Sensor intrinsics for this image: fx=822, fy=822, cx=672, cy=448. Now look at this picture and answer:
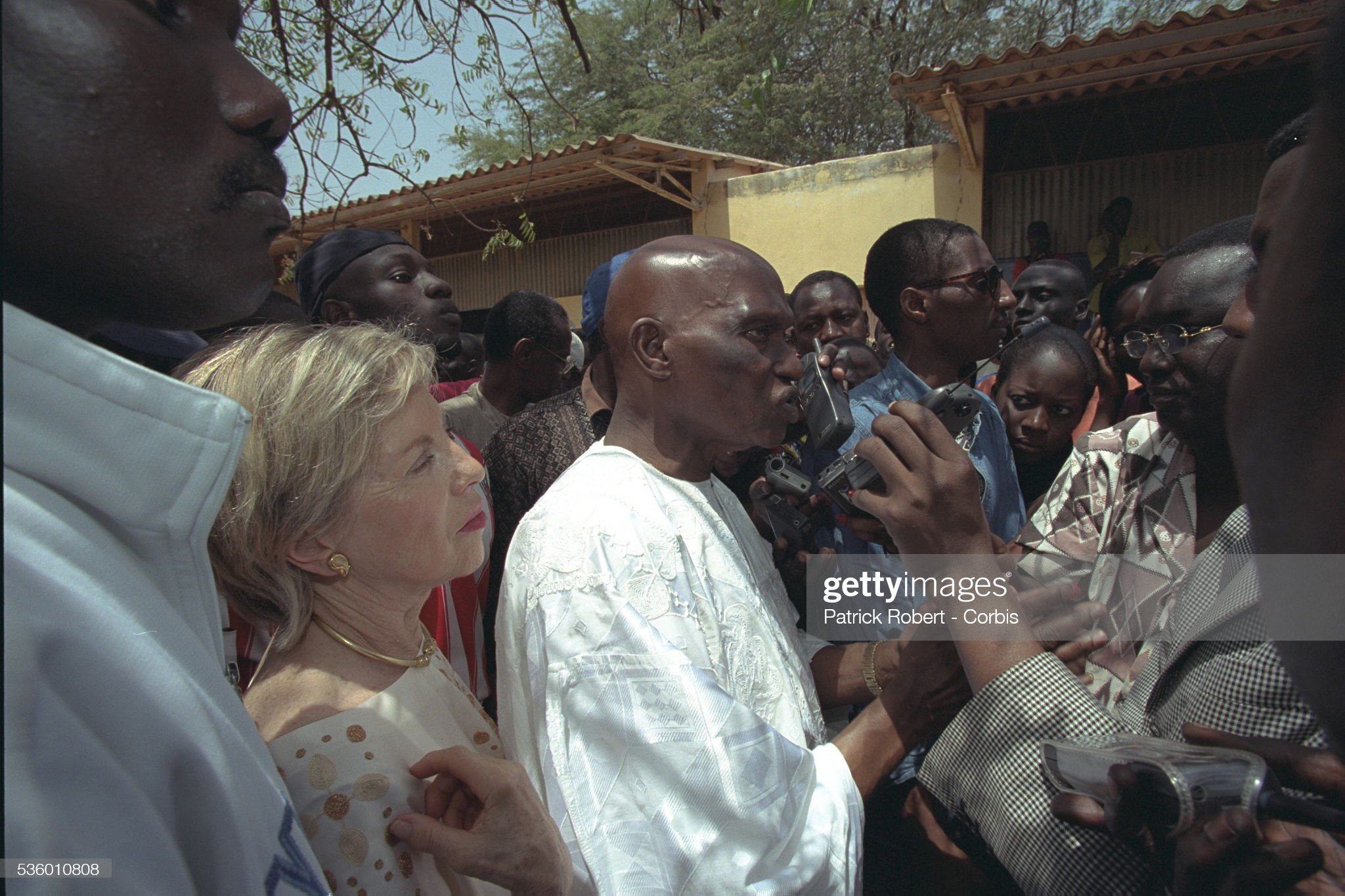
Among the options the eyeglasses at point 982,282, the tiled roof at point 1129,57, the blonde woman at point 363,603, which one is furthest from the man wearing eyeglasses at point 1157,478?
the tiled roof at point 1129,57

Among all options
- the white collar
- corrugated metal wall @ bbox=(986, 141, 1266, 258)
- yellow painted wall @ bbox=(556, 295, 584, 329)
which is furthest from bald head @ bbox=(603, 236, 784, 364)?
yellow painted wall @ bbox=(556, 295, 584, 329)

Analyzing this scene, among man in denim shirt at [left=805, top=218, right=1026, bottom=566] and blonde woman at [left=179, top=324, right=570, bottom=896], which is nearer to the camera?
blonde woman at [left=179, top=324, right=570, bottom=896]

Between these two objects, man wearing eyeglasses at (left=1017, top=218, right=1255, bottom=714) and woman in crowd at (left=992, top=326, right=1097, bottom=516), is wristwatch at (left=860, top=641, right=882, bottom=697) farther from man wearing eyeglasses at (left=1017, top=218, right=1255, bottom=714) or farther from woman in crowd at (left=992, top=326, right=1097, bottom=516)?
woman in crowd at (left=992, top=326, right=1097, bottom=516)

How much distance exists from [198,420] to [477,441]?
11.1ft

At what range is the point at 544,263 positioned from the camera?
42.8 feet

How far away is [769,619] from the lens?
187 centimetres

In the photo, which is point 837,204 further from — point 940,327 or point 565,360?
point 940,327

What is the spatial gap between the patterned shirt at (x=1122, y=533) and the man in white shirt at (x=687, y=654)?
19.0 inches

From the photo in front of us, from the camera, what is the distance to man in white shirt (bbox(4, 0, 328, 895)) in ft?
2.16

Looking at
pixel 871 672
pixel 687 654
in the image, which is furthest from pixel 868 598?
pixel 687 654

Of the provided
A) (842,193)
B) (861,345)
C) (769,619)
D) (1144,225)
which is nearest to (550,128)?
(842,193)

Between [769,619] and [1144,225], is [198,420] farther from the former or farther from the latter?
[1144,225]

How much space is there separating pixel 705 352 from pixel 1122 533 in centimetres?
119

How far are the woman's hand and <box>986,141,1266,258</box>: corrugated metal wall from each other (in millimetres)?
9044
